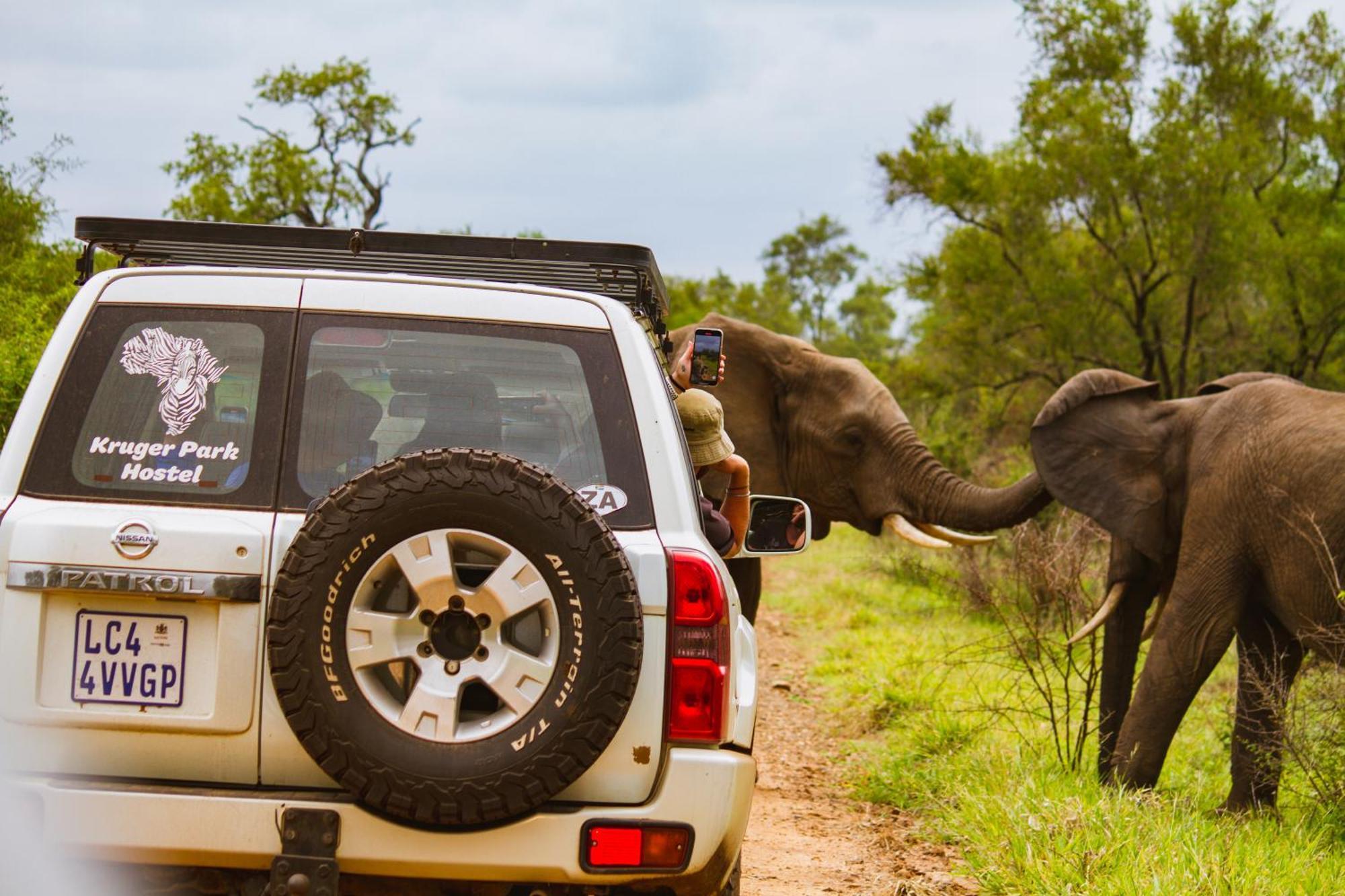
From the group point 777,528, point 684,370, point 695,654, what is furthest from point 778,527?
point 695,654

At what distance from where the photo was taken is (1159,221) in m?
18.6

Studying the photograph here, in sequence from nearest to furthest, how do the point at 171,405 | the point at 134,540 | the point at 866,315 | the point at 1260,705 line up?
1. the point at 134,540
2. the point at 171,405
3. the point at 1260,705
4. the point at 866,315

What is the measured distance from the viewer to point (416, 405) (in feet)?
12.5

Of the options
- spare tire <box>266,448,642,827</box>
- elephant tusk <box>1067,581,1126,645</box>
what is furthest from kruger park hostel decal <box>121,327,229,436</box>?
elephant tusk <box>1067,581,1126,645</box>

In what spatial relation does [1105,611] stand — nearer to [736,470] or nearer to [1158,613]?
[1158,613]

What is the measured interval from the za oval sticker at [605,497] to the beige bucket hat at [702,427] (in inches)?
79.2

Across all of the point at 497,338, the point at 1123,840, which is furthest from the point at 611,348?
the point at 1123,840

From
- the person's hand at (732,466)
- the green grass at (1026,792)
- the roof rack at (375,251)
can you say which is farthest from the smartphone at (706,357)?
the green grass at (1026,792)

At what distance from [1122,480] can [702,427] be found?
3.16 meters

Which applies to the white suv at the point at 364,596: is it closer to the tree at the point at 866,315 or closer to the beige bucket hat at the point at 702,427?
the beige bucket hat at the point at 702,427

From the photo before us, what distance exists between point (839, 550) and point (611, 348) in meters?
17.6

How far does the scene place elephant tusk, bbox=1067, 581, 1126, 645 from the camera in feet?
26.2

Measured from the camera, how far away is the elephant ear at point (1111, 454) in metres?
8.00

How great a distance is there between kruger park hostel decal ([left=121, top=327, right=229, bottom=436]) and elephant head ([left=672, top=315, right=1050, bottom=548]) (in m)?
5.45
